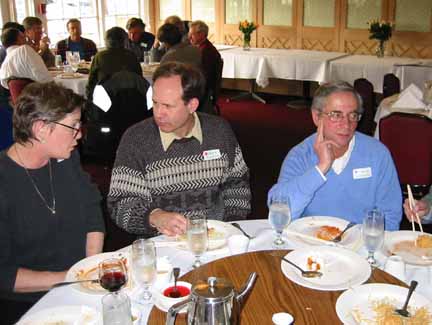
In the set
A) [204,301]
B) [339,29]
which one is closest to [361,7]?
[339,29]

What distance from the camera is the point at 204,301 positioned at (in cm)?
123

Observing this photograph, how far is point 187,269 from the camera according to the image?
184 cm

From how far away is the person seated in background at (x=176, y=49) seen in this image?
6125mm

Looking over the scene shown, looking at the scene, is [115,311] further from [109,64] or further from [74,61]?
[74,61]

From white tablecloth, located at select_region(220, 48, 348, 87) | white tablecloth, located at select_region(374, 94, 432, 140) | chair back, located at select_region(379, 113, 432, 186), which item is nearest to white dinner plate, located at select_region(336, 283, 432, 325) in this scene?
chair back, located at select_region(379, 113, 432, 186)

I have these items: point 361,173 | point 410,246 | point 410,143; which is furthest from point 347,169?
point 410,143

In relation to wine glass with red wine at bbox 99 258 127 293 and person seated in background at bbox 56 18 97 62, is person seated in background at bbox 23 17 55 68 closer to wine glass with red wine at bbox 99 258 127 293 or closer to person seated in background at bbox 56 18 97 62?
person seated in background at bbox 56 18 97 62

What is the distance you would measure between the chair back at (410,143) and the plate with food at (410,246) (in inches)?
78.8

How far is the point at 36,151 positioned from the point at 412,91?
3.84m

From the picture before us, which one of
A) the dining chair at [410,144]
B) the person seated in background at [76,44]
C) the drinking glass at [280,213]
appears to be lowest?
the dining chair at [410,144]

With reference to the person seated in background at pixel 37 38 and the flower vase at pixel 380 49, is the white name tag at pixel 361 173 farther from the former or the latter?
the flower vase at pixel 380 49

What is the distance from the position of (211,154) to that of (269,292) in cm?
102

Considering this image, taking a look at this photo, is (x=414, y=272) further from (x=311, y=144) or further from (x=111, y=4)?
(x=111, y=4)

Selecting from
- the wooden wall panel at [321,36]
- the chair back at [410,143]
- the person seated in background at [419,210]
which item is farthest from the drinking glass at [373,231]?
the wooden wall panel at [321,36]
